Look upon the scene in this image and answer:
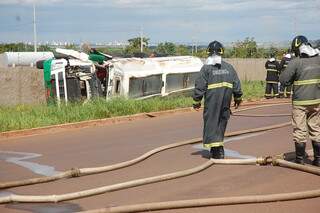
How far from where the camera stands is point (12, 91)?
1778 cm

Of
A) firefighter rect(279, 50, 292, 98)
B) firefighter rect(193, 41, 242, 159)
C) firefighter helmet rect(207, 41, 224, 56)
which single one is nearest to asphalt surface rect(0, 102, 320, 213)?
firefighter rect(193, 41, 242, 159)

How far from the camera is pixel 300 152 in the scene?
8.00m

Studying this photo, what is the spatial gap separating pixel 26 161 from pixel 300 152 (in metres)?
4.49

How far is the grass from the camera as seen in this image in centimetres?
1298

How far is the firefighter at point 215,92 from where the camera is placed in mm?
8344

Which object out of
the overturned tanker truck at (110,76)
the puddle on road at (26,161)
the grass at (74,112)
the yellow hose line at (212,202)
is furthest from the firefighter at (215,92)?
the overturned tanker truck at (110,76)

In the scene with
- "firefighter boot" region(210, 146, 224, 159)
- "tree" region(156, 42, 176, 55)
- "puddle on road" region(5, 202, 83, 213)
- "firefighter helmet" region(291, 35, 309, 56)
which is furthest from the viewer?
"tree" region(156, 42, 176, 55)

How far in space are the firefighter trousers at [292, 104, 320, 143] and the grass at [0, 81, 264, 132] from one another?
22.7 ft

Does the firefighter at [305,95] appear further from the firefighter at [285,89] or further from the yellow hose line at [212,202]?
the firefighter at [285,89]

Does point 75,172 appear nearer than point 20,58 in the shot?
Yes

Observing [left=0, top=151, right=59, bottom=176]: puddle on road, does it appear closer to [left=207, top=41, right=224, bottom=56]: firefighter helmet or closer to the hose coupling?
the hose coupling

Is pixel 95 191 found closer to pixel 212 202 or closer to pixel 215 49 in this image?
pixel 212 202

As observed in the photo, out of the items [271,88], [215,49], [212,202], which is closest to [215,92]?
[215,49]

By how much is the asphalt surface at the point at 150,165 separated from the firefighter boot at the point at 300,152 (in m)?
0.40
